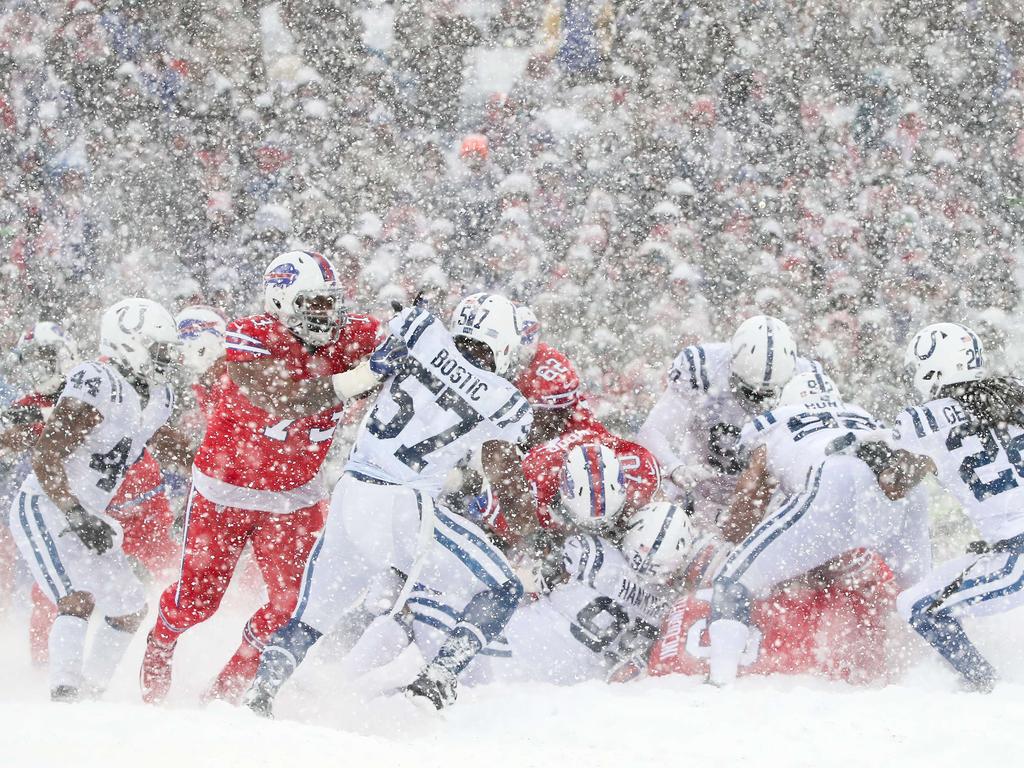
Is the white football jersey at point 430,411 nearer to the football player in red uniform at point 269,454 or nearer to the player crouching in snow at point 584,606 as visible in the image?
the football player in red uniform at point 269,454

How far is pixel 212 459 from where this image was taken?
13.0ft

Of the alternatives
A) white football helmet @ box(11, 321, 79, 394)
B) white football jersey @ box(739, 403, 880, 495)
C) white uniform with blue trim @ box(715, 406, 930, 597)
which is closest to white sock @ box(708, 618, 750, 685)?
white uniform with blue trim @ box(715, 406, 930, 597)

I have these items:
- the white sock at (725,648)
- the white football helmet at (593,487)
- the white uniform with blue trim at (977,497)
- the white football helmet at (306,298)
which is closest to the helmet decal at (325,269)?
the white football helmet at (306,298)

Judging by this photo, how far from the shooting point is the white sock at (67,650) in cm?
380

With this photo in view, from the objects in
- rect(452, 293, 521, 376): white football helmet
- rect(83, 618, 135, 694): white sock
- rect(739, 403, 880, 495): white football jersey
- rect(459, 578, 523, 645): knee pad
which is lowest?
rect(83, 618, 135, 694): white sock

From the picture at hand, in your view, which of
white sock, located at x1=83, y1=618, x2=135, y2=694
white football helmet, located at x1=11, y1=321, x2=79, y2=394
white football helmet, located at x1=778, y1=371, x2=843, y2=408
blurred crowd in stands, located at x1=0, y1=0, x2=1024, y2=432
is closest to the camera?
white sock, located at x1=83, y1=618, x2=135, y2=694

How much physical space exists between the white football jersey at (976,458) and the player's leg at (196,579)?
2402 mm

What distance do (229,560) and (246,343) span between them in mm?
830

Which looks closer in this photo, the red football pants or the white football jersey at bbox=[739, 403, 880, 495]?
the red football pants

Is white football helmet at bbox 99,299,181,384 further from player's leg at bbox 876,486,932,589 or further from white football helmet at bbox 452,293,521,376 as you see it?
player's leg at bbox 876,486,932,589

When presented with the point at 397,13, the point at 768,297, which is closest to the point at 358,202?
the point at 397,13

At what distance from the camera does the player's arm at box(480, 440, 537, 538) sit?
407 cm

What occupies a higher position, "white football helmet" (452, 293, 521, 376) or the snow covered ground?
"white football helmet" (452, 293, 521, 376)

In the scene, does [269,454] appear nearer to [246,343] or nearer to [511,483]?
[246,343]
